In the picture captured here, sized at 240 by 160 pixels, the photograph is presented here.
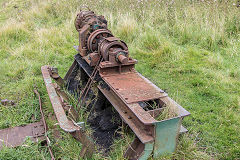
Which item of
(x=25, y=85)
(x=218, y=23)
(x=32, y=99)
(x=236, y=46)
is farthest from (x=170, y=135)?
(x=218, y=23)

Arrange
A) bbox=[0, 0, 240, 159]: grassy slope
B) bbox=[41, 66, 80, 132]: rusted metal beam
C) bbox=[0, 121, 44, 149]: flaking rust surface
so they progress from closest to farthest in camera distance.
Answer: bbox=[41, 66, 80, 132]: rusted metal beam < bbox=[0, 121, 44, 149]: flaking rust surface < bbox=[0, 0, 240, 159]: grassy slope

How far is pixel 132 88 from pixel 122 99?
0.26 meters

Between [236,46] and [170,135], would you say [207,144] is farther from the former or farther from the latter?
[236,46]

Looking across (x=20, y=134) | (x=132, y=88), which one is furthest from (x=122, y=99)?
(x=20, y=134)

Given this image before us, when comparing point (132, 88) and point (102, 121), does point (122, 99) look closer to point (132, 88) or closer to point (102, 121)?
point (132, 88)

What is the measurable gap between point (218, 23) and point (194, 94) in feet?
10.2

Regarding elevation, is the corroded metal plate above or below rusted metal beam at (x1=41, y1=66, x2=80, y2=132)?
above

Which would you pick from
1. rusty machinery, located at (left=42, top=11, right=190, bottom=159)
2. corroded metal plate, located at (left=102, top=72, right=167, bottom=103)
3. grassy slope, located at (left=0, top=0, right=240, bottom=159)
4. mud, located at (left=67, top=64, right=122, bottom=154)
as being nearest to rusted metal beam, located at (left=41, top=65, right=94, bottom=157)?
rusty machinery, located at (left=42, top=11, right=190, bottom=159)

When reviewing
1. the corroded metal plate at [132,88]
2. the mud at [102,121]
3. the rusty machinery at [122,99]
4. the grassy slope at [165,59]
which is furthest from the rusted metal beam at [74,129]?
the corroded metal plate at [132,88]

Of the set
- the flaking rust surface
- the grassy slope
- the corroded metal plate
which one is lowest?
the flaking rust surface

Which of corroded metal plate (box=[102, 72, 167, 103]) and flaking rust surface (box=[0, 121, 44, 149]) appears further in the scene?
flaking rust surface (box=[0, 121, 44, 149])

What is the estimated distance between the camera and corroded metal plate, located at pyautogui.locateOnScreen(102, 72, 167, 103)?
2.65 metres

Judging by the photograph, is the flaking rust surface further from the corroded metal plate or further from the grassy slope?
the corroded metal plate

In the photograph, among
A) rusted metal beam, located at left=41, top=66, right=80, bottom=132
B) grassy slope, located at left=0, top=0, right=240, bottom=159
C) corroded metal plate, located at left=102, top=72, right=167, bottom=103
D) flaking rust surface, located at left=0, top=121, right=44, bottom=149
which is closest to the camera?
rusted metal beam, located at left=41, top=66, right=80, bottom=132
